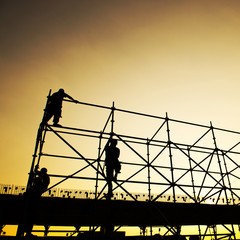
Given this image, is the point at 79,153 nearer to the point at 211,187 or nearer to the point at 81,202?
the point at 81,202

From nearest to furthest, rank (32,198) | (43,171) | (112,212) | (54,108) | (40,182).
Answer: (32,198) → (40,182) → (43,171) → (112,212) → (54,108)

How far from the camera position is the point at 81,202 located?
6.05 metres

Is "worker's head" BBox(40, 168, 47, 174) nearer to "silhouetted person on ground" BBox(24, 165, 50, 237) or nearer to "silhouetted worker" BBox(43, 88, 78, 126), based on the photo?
"silhouetted person on ground" BBox(24, 165, 50, 237)

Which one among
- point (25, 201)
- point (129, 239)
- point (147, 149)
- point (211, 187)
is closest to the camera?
point (129, 239)

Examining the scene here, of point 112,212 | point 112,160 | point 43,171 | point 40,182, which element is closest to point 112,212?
point 112,212

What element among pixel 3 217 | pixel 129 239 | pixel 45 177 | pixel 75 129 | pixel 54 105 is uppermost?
pixel 54 105

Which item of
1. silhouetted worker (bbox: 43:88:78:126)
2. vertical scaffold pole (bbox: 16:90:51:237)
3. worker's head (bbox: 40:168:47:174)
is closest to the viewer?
vertical scaffold pole (bbox: 16:90:51:237)

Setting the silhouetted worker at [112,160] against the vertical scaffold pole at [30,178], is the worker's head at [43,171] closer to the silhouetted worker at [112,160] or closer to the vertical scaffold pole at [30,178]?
the vertical scaffold pole at [30,178]

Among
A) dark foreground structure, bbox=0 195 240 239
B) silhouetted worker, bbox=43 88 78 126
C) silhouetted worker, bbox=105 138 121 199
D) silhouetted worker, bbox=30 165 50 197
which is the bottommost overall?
dark foreground structure, bbox=0 195 240 239

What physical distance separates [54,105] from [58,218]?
3789 millimetres

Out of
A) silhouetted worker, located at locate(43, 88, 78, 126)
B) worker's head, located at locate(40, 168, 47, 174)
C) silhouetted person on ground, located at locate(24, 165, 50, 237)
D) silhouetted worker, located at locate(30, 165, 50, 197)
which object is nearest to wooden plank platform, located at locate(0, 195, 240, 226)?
silhouetted person on ground, located at locate(24, 165, 50, 237)

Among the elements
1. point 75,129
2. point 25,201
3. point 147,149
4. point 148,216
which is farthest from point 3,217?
point 147,149

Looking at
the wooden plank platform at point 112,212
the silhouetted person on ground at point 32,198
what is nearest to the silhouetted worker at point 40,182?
the silhouetted person on ground at point 32,198

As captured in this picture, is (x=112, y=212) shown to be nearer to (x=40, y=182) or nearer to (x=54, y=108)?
(x=40, y=182)
